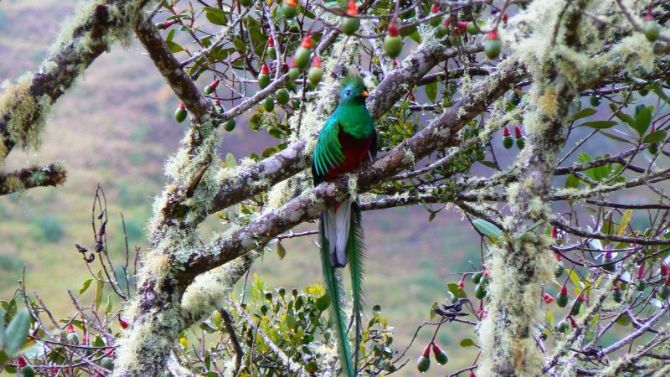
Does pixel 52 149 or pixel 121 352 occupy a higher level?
pixel 52 149

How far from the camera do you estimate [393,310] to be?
1600 cm

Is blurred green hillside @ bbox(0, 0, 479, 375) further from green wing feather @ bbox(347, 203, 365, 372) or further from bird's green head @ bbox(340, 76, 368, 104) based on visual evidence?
bird's green head @ bbox(340, 76, 368, 104)

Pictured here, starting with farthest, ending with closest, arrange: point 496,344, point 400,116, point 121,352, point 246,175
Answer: point 400,116 → point 246,175 → point 121,352 → point 496,344

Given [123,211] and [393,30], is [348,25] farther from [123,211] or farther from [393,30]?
[123,211]

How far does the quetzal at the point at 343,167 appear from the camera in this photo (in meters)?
2.84

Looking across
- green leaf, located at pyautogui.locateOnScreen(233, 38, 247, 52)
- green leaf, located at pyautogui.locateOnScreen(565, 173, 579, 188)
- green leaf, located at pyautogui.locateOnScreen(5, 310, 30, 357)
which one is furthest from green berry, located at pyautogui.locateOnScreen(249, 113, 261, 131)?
green leaf, located at pyautogui.locateOnScreen(5, 310, 30, 357)

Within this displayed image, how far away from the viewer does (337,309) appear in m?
2.80

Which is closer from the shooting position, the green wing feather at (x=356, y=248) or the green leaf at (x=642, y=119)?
the green leaf at (x=642, y=119)

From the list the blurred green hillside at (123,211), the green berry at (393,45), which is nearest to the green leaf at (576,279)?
the green berry at (393,45)

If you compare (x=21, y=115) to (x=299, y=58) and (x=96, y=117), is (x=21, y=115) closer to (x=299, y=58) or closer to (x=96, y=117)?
(x=299, y=58)

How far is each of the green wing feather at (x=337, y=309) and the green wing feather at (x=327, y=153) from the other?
0.23 m

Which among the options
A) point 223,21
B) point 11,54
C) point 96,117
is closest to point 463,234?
point 96,117

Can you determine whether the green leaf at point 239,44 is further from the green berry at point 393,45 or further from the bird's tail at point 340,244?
the green berry at point 393,45

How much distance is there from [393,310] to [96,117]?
7.75 m
